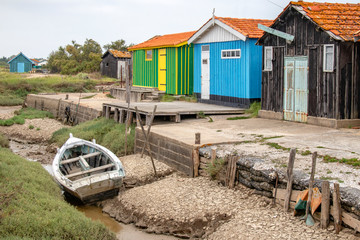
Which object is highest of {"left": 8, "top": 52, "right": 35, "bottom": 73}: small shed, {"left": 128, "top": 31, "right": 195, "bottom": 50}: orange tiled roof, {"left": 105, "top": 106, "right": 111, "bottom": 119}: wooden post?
{"left": 8, "top": 52, "right": 35, "bottom": 73}: small shed

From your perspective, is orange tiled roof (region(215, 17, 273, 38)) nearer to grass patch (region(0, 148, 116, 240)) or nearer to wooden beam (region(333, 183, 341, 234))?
grass patch (region(0, 148, 116, 240))

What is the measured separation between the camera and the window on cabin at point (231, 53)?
19.2m

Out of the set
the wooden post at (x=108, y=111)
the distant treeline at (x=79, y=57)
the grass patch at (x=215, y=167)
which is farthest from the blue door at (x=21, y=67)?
the grass patch at (x=215, y=167)

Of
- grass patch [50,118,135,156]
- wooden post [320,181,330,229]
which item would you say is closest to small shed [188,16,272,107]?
grass patch [50,118,135,156]

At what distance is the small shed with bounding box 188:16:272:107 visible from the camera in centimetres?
1872

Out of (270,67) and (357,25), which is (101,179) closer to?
(270,67)

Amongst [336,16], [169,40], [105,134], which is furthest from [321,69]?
[169,40]

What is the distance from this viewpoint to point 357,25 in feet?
48.8

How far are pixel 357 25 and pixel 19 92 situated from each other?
27.8 meters

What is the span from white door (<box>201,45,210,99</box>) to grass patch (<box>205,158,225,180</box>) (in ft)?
32.4

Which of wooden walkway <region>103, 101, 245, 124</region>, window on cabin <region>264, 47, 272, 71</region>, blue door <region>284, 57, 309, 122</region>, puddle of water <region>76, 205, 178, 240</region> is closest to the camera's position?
puddle of water <region>76, 205, 178, 240</region>

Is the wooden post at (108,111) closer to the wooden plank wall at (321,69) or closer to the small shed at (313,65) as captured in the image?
the small shed at (313,65)

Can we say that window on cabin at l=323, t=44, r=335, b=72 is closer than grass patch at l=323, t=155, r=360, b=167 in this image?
No

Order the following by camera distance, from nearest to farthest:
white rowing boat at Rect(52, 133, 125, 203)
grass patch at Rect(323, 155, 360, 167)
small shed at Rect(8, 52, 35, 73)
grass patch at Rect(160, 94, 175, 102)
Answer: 1. grass patch at Rect(323, 155, 360, 167)
2. white rowing boat at Rect(52, 133, 125, 203)
3. grass patch at Rect(160, 94, 175, 102)
4. small shed at Rect(8, 52, 35, 73)
